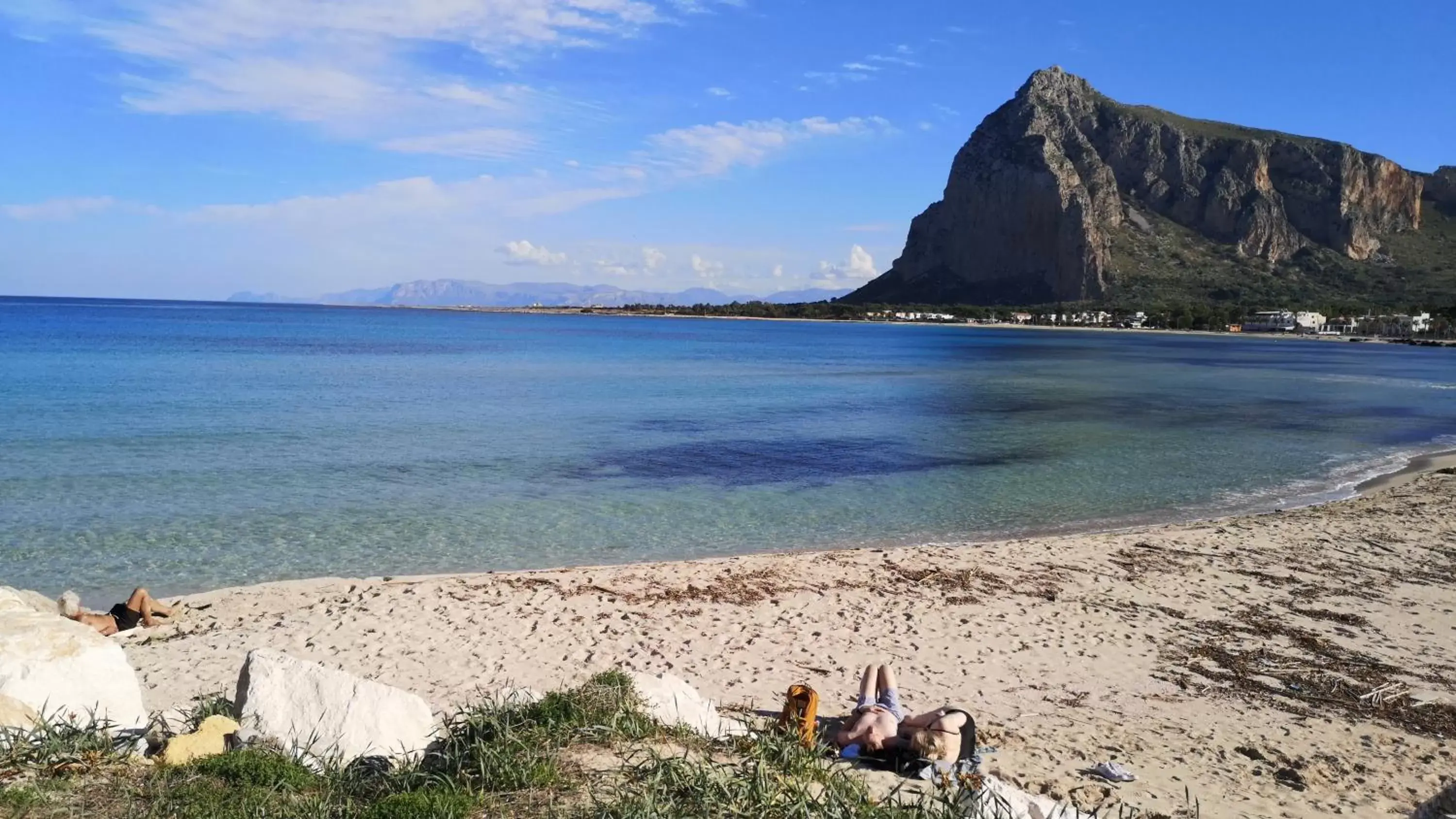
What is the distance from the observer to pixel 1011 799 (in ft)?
17.5

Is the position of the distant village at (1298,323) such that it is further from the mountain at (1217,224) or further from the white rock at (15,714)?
the white rock at (15,714)

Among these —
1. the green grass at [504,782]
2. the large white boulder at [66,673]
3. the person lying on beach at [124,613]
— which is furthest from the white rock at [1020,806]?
the person lying on beach at [124,613]

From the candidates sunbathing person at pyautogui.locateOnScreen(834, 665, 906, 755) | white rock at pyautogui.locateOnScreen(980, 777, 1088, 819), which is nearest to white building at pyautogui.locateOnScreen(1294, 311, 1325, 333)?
sunbathing person at pyautogui.locateOnScreen(834, 665, 906, 755)

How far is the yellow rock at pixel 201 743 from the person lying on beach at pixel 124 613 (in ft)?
17.8

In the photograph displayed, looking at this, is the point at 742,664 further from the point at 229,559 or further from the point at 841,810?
the point at 229,559

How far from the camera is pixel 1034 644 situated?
995 cm

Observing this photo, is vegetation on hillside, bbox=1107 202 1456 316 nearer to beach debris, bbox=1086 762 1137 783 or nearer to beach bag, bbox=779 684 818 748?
beach debris, bbox=1086 762 1137 783

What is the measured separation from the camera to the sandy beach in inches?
281

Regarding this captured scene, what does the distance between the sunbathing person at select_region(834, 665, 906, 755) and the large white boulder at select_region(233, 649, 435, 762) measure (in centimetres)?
293

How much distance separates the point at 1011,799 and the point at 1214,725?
3.46 m

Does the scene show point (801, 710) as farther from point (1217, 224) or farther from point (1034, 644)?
point (1217, 224)

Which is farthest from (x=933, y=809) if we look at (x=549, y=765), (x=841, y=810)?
(x=549, y=765)

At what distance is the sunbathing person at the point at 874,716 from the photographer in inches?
263

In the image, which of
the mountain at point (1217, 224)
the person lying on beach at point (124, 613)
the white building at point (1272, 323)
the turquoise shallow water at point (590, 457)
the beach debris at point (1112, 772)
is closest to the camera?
the beach debris at point (1112, 772)
